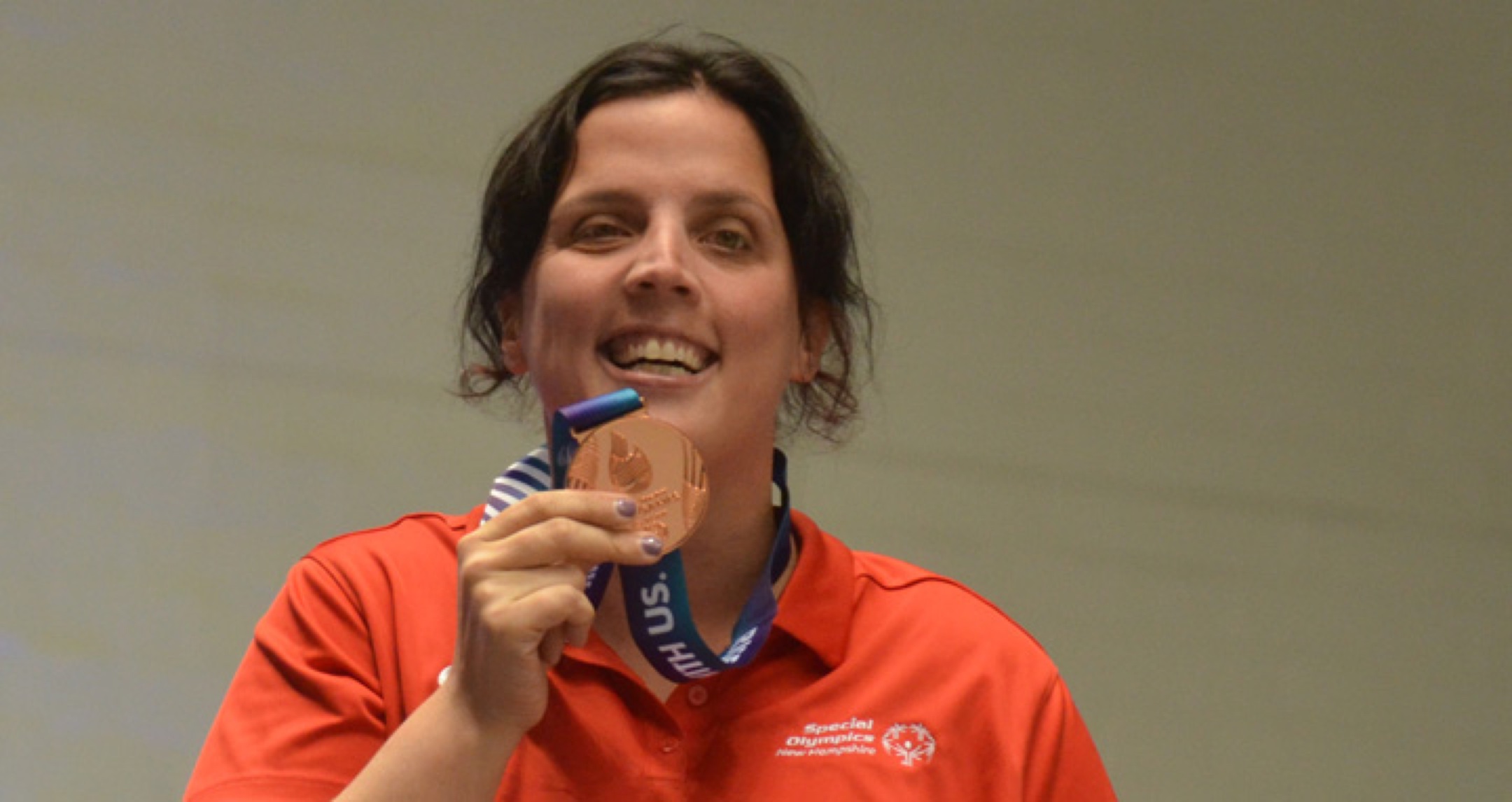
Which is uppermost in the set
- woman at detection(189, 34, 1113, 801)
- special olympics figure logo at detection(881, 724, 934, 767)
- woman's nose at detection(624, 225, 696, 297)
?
woman's nose at detection(624, 225, 696, 297)

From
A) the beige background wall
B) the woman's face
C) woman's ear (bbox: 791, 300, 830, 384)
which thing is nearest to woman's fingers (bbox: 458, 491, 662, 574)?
the woman's face

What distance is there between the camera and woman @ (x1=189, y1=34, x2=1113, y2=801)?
1.31 meters

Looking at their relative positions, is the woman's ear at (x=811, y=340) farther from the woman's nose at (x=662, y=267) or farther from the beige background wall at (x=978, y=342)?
the beige background wall at (x=978, y=342)

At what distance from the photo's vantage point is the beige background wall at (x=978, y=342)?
2.41 m

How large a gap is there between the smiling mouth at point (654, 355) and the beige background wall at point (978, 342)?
111cm

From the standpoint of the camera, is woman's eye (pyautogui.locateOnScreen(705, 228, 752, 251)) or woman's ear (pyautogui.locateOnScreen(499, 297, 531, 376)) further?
woman's ear (pyautogui.locateOnScreen(499, 297, 531, 376))

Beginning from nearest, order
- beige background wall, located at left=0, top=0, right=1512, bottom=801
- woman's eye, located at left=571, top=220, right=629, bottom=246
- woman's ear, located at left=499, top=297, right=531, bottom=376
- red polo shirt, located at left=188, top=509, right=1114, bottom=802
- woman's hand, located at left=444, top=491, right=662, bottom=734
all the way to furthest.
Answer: woman's hand, located at left=444, top=491, right=662, bottom=734 < red polo shirt, located at left=188, top=509, right=1114, bottom=802 < woman's eye, located at left=571, top=220, right=629, bottom=246 < woman's ear, located at left=499, top=297, right=531, bottom=376 < beige background wall, located at left=0, top=0, right=1512, bottom=801

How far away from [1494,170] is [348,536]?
7.78ft

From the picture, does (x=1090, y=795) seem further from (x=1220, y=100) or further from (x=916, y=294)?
(x=1220, y=100)

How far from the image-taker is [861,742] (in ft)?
4.98

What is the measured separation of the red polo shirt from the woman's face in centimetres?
20

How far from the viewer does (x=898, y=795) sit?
1485 millimetres

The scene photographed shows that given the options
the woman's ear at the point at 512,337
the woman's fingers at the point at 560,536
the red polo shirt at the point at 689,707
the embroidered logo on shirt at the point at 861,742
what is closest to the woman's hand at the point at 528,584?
the woman's fingers at the point at 560,536

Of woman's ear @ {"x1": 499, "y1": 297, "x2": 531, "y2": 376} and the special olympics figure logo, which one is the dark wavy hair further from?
the special olympics figure logo
